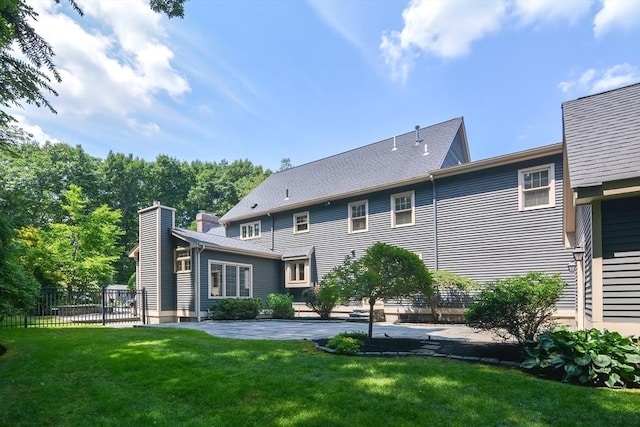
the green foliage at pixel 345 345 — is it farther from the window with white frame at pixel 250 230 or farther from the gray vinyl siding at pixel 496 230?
the window with white frame at pixel 250 230

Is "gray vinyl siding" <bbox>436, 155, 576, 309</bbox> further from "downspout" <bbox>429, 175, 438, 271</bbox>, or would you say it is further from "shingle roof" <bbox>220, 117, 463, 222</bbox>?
"shingle roof" <bbox>220, 117, 463, 222</bbox>

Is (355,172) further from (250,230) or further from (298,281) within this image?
(250,230)

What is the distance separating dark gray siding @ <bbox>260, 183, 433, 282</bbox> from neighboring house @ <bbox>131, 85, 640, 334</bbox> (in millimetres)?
48

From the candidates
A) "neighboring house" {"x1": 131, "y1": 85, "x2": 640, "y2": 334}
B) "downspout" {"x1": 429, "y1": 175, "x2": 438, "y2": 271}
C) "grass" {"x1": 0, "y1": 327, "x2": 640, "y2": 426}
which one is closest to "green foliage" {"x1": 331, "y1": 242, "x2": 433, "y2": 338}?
"grass" {"x1": 0, "y1": 327, "x2": 640, "y2": 426}

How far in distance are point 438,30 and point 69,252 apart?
2348 cm

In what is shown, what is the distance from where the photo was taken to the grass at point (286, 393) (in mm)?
3697

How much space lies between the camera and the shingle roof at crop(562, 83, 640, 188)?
5.70m

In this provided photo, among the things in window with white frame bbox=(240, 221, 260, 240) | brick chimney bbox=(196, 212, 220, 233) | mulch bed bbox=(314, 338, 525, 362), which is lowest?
mulch bed bbox=(314, 338, 525, 362)

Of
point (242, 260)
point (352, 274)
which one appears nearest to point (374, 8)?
point (352, 274)

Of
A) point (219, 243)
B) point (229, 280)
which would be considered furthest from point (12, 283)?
point (229, 280)

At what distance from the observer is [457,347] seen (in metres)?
6.91

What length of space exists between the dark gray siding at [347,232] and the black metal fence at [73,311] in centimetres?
765

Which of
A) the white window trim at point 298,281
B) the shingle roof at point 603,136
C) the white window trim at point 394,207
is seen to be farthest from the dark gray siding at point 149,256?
the shingle roof at point 603,136

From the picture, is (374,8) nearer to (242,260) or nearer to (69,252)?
(242,260)
